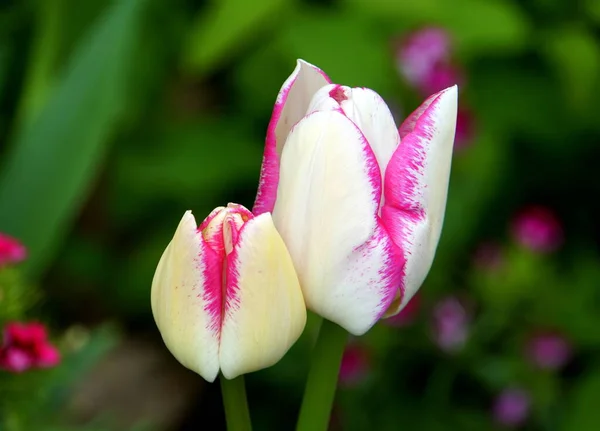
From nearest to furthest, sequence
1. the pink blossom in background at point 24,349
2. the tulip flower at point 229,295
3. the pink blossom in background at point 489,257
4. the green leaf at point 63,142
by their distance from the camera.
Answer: the tulip flower at point 229,295 < the pink blossom in background at point 24,349 < the green leaf at point 63,142 < the pink blossom in background at point 489,257

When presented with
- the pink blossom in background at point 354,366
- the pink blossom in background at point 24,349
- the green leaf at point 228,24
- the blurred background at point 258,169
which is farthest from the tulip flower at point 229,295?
the green leaf at point 228,24

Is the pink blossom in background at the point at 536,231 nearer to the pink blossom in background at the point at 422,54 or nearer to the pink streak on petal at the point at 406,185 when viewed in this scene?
the pink blossom in background at the point at 422,54

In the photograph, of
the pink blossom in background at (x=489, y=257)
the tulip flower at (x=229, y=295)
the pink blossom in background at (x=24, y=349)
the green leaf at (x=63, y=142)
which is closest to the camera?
the tulip flower at (x=229, y=295)

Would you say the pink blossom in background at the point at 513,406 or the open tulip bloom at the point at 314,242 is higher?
the open tulip bloom at the point at 314,242

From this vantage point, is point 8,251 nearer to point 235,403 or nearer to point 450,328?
point 235,403

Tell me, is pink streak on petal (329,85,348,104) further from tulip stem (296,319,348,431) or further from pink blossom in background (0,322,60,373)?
pink blossom in background (0,322,60,373)

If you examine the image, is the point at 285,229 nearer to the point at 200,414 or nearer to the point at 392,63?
the point at 392,63

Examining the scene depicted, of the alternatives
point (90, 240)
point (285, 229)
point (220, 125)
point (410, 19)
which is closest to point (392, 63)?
point (410, 19)

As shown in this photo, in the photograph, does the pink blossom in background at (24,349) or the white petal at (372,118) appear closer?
the white petal at (372,118)
